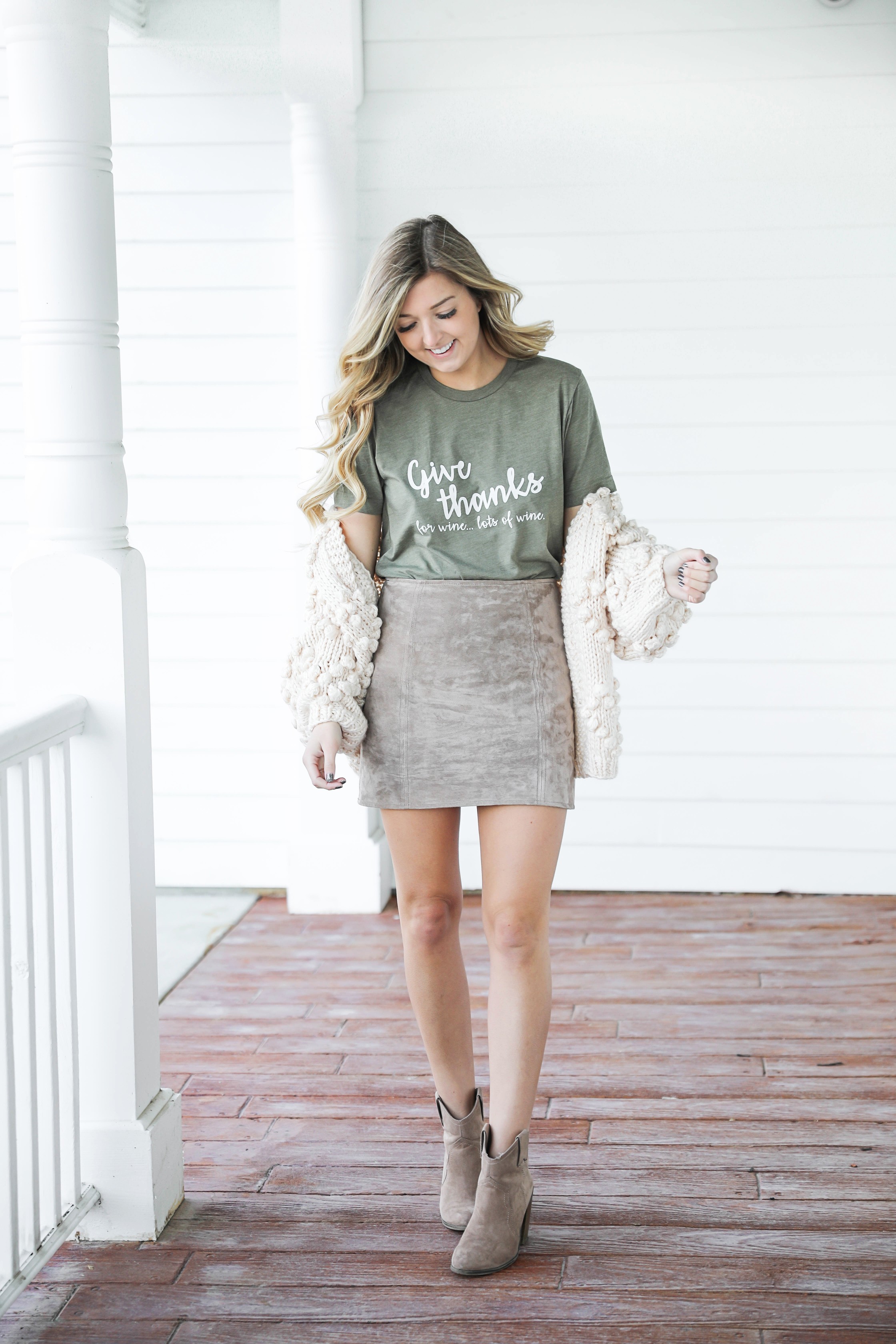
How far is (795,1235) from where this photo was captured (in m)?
2.12

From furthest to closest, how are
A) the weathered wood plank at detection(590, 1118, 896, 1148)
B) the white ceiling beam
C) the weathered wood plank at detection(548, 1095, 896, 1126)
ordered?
the white ceiling beam, the weathered wood plank at detection(548, 1095, 896, 1126), the weathered wood plank at detection(590, 1118, 896, 1148)

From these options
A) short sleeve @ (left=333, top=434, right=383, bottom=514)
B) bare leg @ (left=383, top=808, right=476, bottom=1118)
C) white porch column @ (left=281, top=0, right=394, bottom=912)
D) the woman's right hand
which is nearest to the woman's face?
short sleeve @ (left=333, top=434, right=383, bottom=514)

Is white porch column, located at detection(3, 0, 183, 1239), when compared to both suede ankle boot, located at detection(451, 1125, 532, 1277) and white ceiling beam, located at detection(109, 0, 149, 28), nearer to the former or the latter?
suede ankle boot, located at detection(451, 1125, 532, 1277)

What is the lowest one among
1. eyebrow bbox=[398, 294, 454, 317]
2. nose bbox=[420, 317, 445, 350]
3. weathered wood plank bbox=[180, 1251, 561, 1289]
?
weathered wood plank bbox=[180, 1251, 561, 1289]

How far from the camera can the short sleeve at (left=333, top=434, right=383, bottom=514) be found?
6.74 feet

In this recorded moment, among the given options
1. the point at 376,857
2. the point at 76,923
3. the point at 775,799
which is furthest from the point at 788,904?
the point at 76,923

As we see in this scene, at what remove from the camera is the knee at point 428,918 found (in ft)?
6.81

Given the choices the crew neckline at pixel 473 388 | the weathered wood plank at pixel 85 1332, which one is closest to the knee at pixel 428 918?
the weathered wood plank at pixel 85 1332

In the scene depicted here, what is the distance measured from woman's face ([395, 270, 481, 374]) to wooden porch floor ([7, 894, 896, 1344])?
57.9 inches

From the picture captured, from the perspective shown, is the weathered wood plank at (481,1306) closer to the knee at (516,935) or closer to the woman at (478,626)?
the woman at (478,626)

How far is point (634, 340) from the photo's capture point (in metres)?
3.94

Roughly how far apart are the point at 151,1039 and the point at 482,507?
1.10 metres

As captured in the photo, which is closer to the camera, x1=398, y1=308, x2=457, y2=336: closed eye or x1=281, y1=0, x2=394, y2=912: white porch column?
x1=398, y1=308, x2=457, y2=336: closed eye

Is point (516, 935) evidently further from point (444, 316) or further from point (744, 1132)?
point (444, 316)
